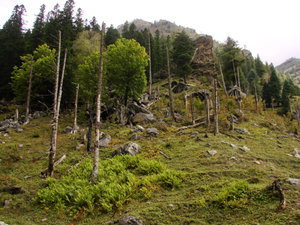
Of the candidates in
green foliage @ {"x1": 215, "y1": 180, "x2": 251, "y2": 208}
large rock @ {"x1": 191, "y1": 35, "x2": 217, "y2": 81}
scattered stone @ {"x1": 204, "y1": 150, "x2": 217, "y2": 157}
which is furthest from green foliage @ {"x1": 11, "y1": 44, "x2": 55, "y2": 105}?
large rock @ {"x1": 191, "y1": 35, "x2": 217, "y2": 81}

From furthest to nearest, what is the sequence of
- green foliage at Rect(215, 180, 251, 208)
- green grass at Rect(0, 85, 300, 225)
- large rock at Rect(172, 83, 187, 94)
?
large rock at Rect(172, 83, 187, 94) < green foliage at Rect(215, 180, 251, 208) < green grass at Rect(0, 85, 300, 225)

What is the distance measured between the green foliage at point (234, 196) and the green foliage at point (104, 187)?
2.46 meters

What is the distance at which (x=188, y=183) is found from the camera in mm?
9008

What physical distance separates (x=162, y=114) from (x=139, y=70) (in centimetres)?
784

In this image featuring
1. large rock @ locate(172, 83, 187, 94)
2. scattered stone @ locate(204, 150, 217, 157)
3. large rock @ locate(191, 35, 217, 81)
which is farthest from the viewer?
large rock @ locate(191, 35, 217, 81)

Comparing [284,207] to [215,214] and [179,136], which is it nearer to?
[215,214]

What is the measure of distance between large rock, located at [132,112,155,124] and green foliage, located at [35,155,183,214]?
12.1m

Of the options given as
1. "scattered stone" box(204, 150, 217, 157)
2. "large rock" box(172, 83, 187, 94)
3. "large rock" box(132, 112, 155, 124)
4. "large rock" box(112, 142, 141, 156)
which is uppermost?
"large rock" box(172, 83, 187, 94)

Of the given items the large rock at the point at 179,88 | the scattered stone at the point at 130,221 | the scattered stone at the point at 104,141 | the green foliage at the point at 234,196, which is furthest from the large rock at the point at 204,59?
the scattered stone at the point at 130,221

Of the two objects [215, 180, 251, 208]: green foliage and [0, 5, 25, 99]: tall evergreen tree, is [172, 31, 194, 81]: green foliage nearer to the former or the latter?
[0, 5, 25, 99]: tall evergreen tree

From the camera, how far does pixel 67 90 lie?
3098 cm

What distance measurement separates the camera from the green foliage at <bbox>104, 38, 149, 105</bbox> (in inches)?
915

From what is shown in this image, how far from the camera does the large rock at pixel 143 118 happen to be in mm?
23250

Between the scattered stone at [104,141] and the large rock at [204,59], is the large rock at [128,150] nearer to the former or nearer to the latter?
the scattered stone at [104,141]
